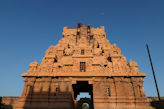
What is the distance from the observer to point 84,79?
2014 cm

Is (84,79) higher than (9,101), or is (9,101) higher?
(84,79)

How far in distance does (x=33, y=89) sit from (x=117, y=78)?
1419 centimetres

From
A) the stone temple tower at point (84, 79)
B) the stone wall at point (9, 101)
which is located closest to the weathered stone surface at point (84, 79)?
the stone temple tower at point (84, 79)

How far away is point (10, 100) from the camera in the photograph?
19312 millimetres

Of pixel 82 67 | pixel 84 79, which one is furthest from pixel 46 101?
pixel 82 67

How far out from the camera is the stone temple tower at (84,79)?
60.8ft

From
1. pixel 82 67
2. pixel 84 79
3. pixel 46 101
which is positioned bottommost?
pixel 46 101

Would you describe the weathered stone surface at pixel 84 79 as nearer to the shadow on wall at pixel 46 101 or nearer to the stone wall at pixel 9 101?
the shadow on wall at pixel 46 101

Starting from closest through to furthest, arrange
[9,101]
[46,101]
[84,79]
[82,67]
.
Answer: [46,101], [9,101], [84,79], [82,67]

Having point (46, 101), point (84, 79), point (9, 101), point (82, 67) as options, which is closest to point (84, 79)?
point (84, 79)

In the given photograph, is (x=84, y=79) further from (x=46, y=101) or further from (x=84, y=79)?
(x=46, y=101)

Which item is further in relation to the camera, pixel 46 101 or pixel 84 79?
pixel 84 79

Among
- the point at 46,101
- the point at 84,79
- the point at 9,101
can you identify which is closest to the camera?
the point at 46,101

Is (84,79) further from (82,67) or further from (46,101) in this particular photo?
(46,101)
